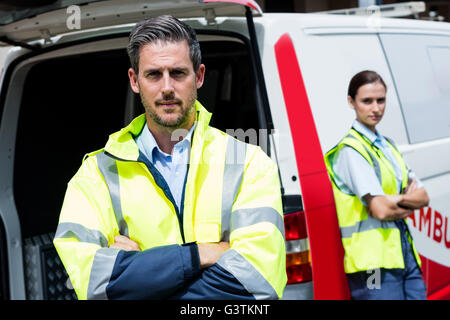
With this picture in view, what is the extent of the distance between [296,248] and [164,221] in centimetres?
61

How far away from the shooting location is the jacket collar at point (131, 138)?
1542 mm

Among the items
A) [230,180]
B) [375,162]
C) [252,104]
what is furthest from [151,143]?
[252,104]

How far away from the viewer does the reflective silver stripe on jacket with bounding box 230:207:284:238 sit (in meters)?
1.50

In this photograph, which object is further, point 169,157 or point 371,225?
point 371,225

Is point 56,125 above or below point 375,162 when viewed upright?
above

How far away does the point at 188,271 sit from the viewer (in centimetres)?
143

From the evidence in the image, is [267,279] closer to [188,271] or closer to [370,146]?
[188,271]

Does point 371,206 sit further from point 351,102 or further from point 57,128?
point 57,128

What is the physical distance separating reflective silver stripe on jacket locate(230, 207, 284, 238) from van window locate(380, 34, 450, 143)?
1.27 metres

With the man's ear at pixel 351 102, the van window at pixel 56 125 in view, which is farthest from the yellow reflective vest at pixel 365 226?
the van window at pixel 56 125

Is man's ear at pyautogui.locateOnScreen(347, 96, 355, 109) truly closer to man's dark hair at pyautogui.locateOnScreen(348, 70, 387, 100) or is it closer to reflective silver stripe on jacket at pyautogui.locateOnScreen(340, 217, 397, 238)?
man's dark hair at pyautogui.locateOnScreen(348, 70, 387, 100)

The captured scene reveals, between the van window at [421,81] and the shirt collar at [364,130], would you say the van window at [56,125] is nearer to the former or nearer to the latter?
the shirt collar at [364,130]

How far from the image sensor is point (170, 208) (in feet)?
4.98

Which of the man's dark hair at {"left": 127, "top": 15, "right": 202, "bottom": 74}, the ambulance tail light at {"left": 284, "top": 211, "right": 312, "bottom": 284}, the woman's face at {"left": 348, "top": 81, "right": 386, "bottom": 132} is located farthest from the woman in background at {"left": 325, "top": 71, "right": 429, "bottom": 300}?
the man's dark hair at {"left": 127, "top": 15, "right": 202, "bottom": 74}
